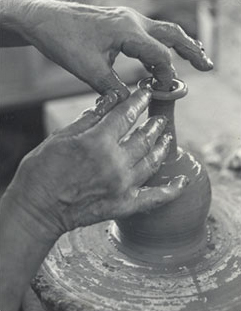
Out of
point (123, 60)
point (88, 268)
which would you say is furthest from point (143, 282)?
point (123, 60)

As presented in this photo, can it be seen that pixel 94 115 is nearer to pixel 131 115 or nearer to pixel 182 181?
pixel 131 115

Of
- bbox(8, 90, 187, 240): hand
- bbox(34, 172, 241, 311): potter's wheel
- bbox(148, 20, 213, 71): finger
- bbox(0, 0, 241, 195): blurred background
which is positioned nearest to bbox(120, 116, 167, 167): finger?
bbox(8, 90, 187, 240): hand

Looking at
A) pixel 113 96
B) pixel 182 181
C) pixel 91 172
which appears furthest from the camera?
pixel 182 181

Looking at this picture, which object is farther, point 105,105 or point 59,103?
point 59,103

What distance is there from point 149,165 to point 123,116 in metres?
0.15

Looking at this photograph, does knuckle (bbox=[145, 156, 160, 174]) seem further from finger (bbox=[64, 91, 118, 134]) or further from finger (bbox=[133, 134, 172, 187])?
finger (bbox=[64, 91, 118, 134])

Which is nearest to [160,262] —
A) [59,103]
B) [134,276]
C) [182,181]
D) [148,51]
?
[134,276]

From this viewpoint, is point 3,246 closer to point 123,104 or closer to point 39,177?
point 39,177

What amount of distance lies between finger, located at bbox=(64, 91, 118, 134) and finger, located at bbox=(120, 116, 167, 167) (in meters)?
0.10

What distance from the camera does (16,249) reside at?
1.50m

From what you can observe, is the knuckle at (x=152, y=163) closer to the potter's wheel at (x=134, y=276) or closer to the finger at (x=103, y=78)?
the finger at (x=103, y=78)

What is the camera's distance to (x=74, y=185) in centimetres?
145

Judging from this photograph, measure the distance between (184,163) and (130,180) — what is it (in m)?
0.35

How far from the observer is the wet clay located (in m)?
1.62
